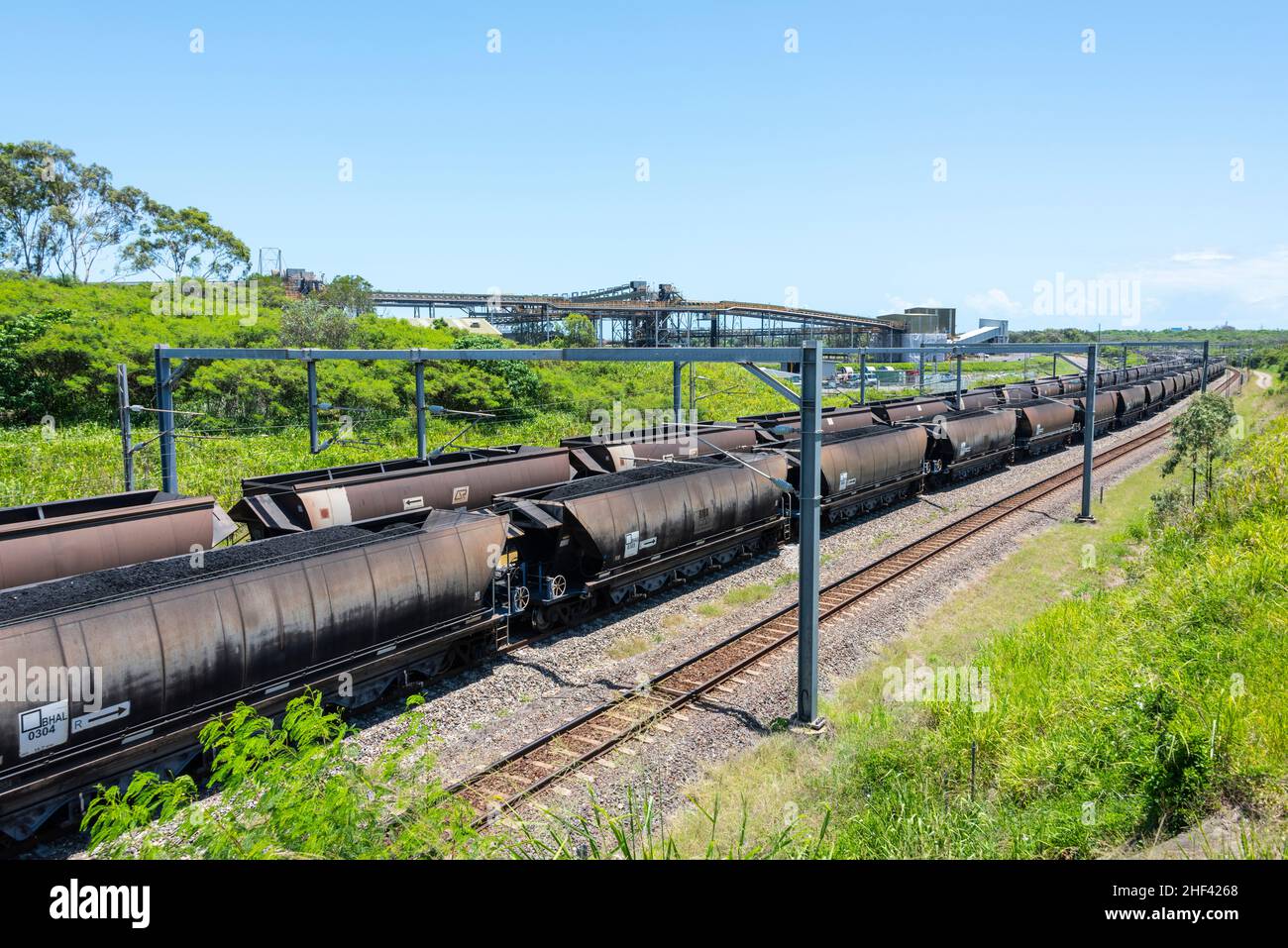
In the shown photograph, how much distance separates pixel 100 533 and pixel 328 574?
6493mm

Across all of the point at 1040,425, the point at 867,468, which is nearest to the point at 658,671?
the point at 867,468

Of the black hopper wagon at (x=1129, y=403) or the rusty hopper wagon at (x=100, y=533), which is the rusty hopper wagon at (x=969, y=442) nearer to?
the black hopper wagon at (x=1129, y=403)

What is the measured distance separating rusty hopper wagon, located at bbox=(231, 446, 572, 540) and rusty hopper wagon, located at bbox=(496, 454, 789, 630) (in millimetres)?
2264

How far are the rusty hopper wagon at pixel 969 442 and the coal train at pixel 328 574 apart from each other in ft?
16.8

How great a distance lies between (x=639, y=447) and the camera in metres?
27.2

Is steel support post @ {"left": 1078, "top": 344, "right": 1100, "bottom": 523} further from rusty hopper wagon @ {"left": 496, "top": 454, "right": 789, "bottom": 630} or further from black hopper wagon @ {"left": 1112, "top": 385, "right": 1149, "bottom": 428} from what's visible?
black hopper wagon @ {"left": 1112, "top": 385, "right": 1149, "bottom": 428}

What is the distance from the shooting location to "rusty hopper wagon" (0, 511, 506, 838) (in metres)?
10.0

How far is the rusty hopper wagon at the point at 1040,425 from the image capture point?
40688 mm

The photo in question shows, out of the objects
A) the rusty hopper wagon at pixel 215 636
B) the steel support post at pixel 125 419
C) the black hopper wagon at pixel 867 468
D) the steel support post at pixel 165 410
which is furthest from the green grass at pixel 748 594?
the steel support post at pixel 125 419

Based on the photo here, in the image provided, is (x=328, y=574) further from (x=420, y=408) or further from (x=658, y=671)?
(x=420, y=408)
